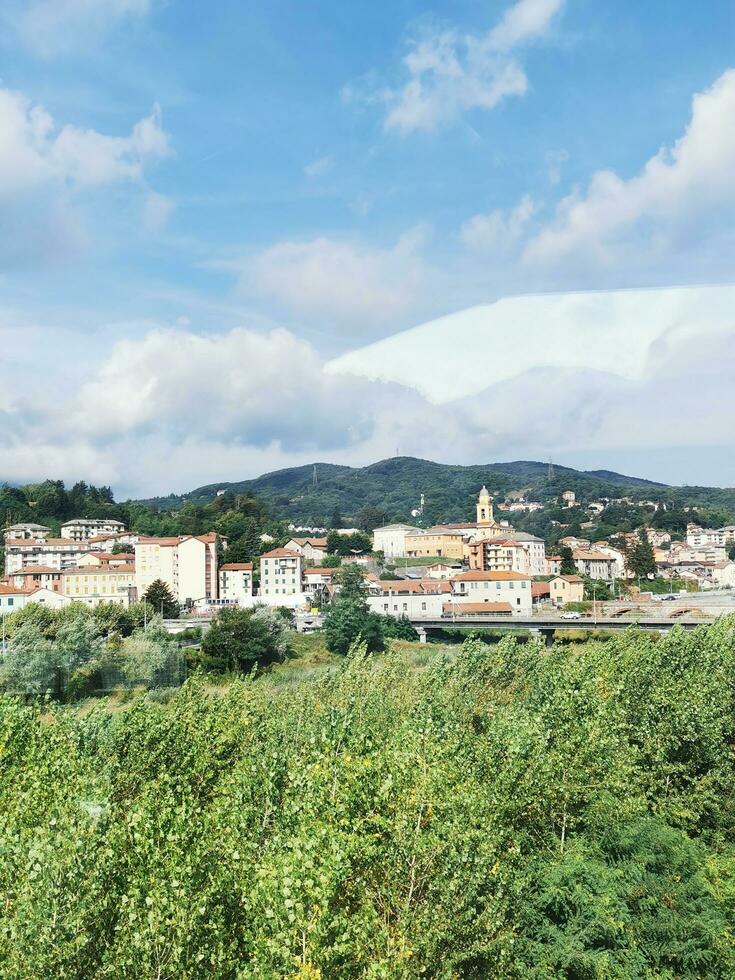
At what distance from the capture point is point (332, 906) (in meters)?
6.15

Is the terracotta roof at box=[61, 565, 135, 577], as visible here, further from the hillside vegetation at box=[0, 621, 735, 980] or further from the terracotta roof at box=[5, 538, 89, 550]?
the hillside vegetation at box=[0, 621, 735, 980]

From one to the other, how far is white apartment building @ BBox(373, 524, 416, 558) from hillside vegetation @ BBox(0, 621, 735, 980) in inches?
2669

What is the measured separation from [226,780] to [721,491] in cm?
13202

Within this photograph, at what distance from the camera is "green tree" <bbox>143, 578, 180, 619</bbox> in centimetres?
4447

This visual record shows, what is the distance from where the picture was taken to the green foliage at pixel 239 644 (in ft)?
103

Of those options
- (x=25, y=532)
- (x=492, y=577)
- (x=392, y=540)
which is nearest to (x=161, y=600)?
(x=492, y=577)

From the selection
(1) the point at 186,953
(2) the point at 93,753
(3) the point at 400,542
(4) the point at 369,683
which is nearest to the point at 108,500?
(3) the point at 400,542

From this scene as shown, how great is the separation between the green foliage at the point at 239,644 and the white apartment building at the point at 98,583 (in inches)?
687

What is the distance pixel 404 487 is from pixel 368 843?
14752 cm

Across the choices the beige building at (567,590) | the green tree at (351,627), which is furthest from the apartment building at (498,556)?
the green tree at (351,627)

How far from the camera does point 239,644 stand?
3178 centimetres

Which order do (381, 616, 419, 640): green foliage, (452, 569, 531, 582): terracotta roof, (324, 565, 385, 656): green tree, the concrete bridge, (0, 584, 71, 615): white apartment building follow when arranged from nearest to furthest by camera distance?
(324, 565, 385, 656): green tree < the concrete bridge < (381, 616, 419, 640): green foliage < (0, 584, 71, 615): white apartment building < (452, 569, 531, 582): terracotta roof

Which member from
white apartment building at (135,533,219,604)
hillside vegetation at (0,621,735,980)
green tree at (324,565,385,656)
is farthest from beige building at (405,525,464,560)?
hillside vegetation at (0,621,735,980)

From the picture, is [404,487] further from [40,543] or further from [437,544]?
[40,543]
